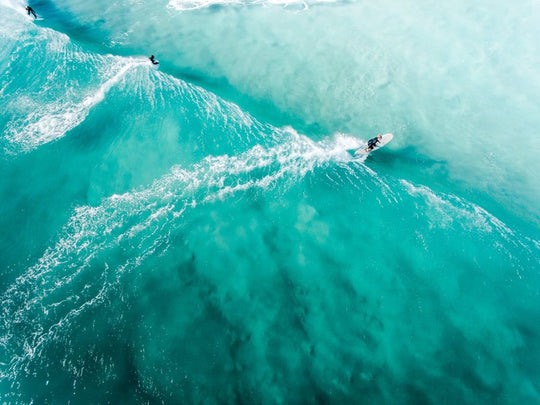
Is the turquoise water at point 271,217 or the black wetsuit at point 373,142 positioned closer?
the turquoise water at point 271,217

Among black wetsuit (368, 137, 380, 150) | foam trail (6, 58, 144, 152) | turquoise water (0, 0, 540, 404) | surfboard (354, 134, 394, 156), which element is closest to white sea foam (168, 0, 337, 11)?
turquoise water (0, 0, 540, 404)

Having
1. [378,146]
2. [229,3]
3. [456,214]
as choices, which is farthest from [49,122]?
[456,214]

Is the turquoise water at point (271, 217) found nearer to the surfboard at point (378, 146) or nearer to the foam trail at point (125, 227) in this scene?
the foam trail at point (125, 227)

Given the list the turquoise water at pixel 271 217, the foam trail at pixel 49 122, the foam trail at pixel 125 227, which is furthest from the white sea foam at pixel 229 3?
the foam trail at pixel 125 227

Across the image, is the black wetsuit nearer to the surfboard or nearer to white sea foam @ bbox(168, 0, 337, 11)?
the surfboard

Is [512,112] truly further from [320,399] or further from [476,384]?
[320,399]

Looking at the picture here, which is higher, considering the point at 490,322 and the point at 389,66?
the point at 389,66

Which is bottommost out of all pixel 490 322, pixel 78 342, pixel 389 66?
pixel 78 342

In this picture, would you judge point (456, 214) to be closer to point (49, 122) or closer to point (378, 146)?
point (378, 146)

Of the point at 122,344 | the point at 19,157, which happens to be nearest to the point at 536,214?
the point at 122,344
